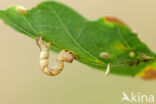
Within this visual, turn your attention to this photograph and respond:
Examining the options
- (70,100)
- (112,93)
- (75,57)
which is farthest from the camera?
(70,100)

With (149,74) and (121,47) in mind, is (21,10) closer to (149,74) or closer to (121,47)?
(121,47)

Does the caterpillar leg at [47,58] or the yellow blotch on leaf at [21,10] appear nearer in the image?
the yellow blotch on leaf at [21,10]

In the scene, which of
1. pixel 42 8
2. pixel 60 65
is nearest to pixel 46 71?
pixel 60 65

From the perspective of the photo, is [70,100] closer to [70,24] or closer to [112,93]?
[112,93]

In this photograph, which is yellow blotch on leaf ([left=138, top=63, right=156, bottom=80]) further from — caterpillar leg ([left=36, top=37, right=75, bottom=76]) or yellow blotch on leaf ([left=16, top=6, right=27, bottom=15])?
yellow blotch on leaf ([left=16, top=6, right=27, bottom=15])

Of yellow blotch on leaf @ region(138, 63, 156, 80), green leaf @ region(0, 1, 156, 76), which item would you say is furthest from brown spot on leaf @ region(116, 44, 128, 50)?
yellow blotch on leaf @ region(138, 63, 156, 80)

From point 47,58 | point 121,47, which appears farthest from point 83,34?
point 47,58

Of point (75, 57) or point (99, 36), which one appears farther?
point (75, 57)

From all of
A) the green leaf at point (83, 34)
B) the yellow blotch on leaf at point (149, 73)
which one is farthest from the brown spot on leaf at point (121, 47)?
the yellow blotch on leaf at point (149, 73)

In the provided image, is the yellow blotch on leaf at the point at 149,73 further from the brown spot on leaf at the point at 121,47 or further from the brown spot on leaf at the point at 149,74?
the brown spot on leaf at the point at 121,47
